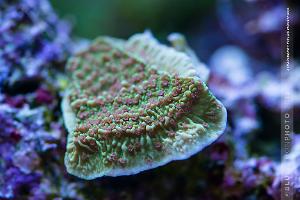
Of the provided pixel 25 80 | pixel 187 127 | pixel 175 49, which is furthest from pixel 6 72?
pixel 187 127

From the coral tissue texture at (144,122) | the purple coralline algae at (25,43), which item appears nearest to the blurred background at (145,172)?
the purple coralline algae at (25,43)

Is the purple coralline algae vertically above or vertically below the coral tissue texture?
above

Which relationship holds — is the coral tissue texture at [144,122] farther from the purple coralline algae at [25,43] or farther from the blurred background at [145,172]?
the purple coralline algae at [25,43]

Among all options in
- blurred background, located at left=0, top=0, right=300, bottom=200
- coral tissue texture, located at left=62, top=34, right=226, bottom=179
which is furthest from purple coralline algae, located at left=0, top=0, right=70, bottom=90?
coral tissue texture, located at left=62, top=34, right=226, bottom=179

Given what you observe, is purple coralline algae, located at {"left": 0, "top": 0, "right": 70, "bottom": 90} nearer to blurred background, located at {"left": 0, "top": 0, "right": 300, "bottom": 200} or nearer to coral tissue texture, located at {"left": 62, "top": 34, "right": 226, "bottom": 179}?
blurred background, located at {"left": 0, "top": 0, "right": 300, "bottom": 200}

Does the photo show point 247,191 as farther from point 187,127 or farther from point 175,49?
point 175,49
